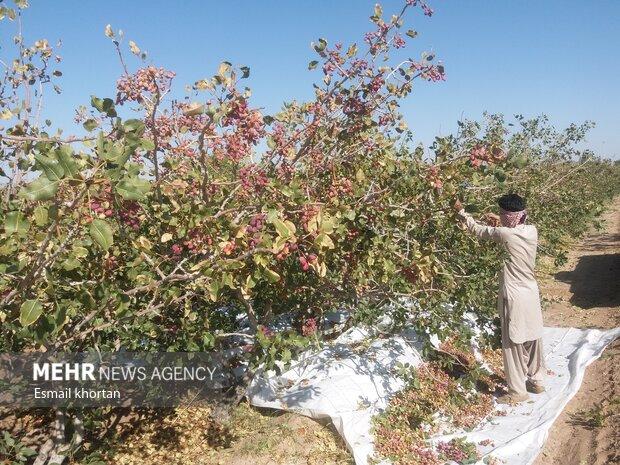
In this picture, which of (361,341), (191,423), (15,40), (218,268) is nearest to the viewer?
(218,268)

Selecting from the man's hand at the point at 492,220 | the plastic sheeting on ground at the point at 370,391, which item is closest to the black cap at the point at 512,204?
the man's hand at the point at 492,220

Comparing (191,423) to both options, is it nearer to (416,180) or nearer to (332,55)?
(416,180)

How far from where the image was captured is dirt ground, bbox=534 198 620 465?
146 inches

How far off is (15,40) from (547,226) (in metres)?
10.8

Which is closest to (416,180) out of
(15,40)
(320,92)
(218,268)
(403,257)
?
(403,257)

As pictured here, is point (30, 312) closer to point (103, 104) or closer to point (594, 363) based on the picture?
point (103, 104)

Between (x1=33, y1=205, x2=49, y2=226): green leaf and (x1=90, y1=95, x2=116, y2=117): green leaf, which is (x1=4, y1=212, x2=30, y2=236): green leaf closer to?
(x1=33, y1=205, x2=49, y2=226): green leaf

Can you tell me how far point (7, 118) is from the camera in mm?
2285

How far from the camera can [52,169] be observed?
1437 mm

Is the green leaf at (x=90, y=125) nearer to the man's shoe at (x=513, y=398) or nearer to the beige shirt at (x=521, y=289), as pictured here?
the beige shirt at (x=521, y=289)

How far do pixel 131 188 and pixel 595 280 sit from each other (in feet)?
32.3

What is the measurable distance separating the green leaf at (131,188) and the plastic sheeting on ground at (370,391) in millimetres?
2928

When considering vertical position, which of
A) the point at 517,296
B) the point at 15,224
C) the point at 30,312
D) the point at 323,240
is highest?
the point at 15,224

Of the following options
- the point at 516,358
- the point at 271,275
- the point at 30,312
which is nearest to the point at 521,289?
the point at 516,358
